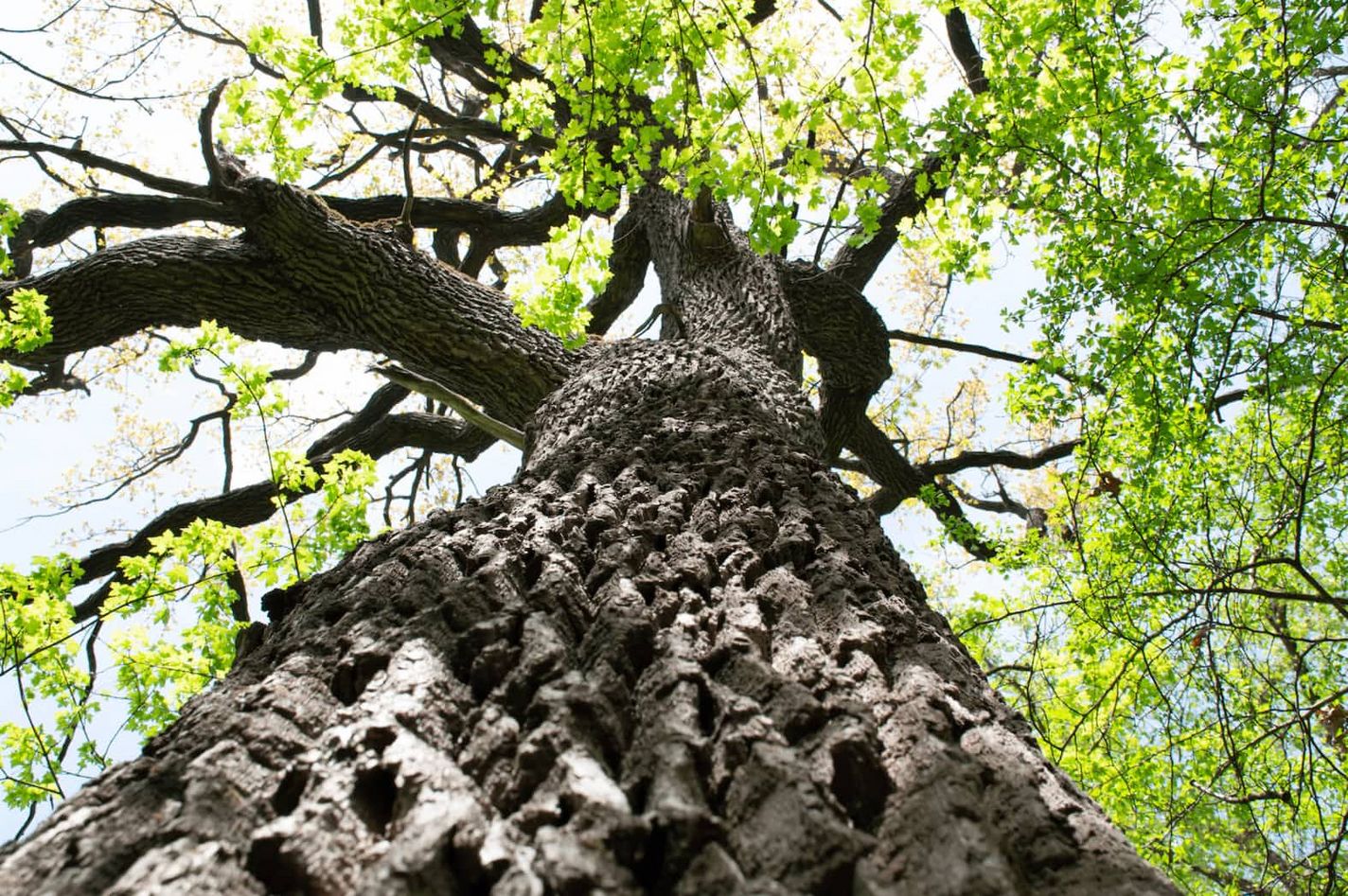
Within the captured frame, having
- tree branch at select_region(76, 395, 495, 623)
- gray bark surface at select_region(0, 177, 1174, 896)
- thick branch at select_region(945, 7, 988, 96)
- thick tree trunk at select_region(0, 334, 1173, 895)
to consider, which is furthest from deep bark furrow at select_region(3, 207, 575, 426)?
thick branch at select_region(945, 7, 988, 96)

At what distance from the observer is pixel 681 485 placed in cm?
236

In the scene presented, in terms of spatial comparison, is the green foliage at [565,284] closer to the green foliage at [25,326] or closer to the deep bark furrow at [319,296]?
the deep bark furrow at [319,296]

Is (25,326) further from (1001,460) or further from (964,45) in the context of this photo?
(1001,460)

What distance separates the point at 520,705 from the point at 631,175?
147 inches

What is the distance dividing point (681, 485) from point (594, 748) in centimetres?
128

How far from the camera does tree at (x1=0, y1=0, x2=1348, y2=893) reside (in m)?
1.02

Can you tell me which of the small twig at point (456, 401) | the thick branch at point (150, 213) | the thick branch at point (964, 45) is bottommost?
the small twig at point (456, 401)

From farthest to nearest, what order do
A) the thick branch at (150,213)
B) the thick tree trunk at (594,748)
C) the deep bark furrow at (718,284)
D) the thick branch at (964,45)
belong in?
the thick branch at (964,45), the thick branch at (150,213), the deep bark furrow at (718,284), the thick tree trunk at (594,748)

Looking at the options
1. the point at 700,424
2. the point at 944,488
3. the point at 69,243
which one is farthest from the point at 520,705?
the point at 69,243

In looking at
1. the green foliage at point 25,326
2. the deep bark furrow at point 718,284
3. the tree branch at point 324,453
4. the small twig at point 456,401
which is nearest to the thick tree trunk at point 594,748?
the small twig at point 456,401

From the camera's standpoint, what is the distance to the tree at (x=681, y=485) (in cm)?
102

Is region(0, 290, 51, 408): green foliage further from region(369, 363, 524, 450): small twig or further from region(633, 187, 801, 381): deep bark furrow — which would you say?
region(633, 187, 801, 381): deep bark furrow

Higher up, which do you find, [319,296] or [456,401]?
[319,296]

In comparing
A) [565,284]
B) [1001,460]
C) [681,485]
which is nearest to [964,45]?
[1001,460]
